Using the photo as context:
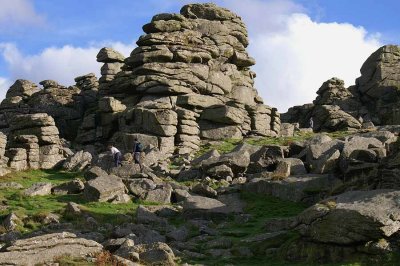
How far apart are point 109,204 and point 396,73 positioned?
235ft

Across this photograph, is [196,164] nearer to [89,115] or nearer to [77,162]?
[77,162]

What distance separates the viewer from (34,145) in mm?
57000

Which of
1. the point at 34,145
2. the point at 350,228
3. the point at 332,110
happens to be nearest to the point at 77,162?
the point at 34,145

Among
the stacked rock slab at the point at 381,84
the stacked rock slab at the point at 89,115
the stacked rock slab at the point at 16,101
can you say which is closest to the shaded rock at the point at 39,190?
the stacked rock slab at the point at 89,115

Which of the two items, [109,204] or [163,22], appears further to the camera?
[163,22]

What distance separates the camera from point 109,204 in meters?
38.5

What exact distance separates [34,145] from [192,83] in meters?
24.9

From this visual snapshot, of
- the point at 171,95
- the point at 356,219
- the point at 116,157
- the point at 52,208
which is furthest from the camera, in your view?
the point at 171,95

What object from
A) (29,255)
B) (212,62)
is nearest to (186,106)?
(212,62)

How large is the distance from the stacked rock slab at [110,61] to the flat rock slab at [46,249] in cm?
6329

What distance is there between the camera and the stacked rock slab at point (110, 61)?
88250mm

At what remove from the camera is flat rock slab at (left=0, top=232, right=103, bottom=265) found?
22.2 metres

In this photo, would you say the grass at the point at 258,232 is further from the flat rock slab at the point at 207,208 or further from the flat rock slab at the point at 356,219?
the flat rock slab at the point at 356,219

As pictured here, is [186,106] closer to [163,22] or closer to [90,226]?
[163,22]
